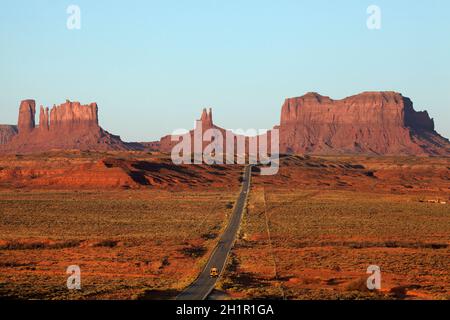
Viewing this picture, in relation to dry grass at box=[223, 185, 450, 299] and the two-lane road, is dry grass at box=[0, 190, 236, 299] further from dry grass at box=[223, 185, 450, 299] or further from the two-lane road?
dry grass at box=[223, 185, 450, 299]

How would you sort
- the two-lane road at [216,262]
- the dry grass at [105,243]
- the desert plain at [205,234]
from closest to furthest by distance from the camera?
the two-lane road at [216,262]
the dry grass at [105,243]
the desert plain at [205,234]

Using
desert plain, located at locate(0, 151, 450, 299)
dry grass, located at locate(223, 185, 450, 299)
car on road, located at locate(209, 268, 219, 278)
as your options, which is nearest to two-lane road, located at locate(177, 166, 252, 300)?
car on road, located at locate(209, 268, 219, 278)

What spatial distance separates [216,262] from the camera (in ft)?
141

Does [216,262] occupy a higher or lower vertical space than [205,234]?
lower

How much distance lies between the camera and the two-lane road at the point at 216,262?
31316 mm

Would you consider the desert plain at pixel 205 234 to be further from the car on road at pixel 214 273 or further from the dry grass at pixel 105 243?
the car on road at pixel 214 273

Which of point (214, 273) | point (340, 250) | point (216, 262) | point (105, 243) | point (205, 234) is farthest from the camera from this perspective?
point (205, 234)

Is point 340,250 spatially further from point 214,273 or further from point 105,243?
point 105,243

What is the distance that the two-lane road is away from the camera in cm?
3132

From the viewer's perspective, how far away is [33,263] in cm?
4300

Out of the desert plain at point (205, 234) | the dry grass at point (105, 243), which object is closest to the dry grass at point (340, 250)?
the desert plain at point (205, 234)

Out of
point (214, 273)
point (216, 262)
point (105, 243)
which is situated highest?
point (214, 273)

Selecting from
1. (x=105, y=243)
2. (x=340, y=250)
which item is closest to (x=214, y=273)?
(x=340, y=250)
